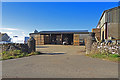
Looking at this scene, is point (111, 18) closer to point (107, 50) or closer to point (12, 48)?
point (107, 50)

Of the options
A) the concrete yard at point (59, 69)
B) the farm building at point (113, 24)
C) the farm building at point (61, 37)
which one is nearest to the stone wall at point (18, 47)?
the concrete yard at point (59, 69)

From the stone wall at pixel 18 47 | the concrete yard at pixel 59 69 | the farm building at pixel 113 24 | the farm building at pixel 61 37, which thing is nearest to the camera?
the concrete yard at pixel 59 69

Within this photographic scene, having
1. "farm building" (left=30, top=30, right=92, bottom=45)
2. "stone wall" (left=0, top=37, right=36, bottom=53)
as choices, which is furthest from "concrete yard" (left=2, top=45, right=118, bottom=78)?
"farm building" (left=30, top=30, right=92, bottom=45)

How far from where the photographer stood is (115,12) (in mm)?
17781

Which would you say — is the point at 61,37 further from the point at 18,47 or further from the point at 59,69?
the point at 59,69

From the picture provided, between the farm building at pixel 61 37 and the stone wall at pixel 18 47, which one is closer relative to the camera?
the stone wall at pixel 18 47

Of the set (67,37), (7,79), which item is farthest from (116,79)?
(67,37)

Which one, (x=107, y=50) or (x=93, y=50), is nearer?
(x=107, y=50)

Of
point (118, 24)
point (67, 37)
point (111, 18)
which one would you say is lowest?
point (67, 37)

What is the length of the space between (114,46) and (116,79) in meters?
5.23

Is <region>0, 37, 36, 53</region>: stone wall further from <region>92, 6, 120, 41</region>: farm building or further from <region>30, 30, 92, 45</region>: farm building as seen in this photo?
<region>30, 30, 92, 45</region>: farm building

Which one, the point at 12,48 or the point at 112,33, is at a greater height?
the point at 112,33

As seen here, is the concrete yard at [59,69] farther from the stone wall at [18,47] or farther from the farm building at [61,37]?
the farm building at [61,37]

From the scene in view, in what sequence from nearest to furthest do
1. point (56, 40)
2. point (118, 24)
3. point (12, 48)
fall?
point (12, 48), point (118, 24), point (56, 40)
